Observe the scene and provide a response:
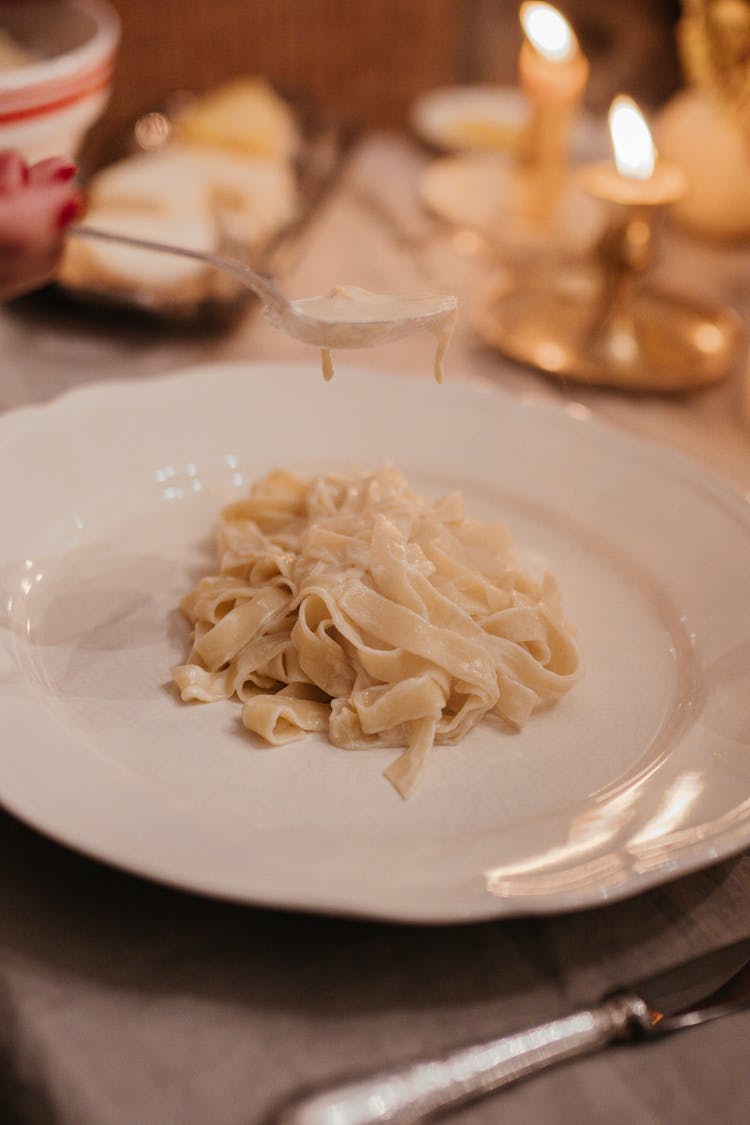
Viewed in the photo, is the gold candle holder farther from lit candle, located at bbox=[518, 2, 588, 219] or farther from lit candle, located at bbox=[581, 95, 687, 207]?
lit candle, located at bbox=[518, 2, 588, 219]

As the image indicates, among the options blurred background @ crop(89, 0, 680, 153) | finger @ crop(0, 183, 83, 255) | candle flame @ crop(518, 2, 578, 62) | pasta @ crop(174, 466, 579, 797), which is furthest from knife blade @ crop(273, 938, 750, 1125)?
blurred background @ crop(89, 0, 680, 153)

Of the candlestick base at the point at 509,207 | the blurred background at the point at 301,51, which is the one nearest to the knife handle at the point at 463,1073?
the candlestick base at the point at 509,207

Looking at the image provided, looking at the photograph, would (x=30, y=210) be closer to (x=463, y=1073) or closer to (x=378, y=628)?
(x=378, y=628)

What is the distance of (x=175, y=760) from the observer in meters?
1.14

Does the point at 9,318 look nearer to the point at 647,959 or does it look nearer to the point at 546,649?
the point at 546,649

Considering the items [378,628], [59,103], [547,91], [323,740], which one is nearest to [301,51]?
[547,91]

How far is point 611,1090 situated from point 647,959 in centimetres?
14

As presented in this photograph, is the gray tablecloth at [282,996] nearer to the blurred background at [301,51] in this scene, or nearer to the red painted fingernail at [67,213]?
the red painted fingernail at [67,213]

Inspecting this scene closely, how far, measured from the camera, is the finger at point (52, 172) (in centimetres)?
140

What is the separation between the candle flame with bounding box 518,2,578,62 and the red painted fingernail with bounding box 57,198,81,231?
1422 mm

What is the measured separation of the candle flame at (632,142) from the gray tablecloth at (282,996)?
4.81 ft

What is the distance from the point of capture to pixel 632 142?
2.12 metres

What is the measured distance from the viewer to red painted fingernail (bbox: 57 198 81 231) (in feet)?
4.66

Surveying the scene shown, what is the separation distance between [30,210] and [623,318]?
4.24 ft
